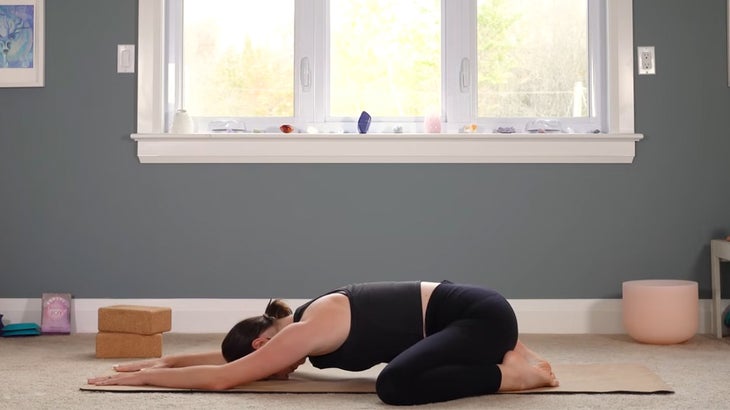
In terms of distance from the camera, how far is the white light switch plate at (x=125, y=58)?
13.4 ft

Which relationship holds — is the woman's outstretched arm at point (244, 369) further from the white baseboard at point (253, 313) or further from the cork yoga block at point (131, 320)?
the white baseboard at point (253, 313)

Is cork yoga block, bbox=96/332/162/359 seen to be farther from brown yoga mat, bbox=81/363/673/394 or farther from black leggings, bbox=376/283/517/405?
black leggings, bbox=376/283/517/405

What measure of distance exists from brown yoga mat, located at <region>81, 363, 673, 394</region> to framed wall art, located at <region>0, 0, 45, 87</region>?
1.88 metres

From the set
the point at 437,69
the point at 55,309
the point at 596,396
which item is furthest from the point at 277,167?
the point at 596,396

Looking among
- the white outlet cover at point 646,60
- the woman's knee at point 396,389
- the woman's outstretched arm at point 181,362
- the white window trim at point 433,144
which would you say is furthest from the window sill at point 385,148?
the woman's knee at point 396,389

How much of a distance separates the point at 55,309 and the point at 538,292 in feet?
6.74

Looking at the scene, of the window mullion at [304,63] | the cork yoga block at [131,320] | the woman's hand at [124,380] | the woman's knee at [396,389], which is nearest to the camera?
the woman's knee at [396,389]

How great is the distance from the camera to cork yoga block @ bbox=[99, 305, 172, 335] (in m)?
3.32

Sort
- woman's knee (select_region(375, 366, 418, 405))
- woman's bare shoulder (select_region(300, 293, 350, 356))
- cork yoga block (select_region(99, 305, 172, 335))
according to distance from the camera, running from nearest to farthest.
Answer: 1. woman's knee (select_region(375, 366, 418, 405))
2. woman's bare shoulder (select_region(300, 293, 350, 356))
3. cork yoga block (select_region(99, 305, 172, 335))

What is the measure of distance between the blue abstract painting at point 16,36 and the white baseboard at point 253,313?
1.05 m

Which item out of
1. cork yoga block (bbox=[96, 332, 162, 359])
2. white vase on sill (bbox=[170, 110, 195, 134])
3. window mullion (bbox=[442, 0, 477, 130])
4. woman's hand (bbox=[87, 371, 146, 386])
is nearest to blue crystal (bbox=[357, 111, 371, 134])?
window mullion (bbox=[442, 0, 477, 130])

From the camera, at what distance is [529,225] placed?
13.3 ft

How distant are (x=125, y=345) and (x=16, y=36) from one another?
160 cm

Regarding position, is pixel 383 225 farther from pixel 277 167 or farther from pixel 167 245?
pixel 167 245
